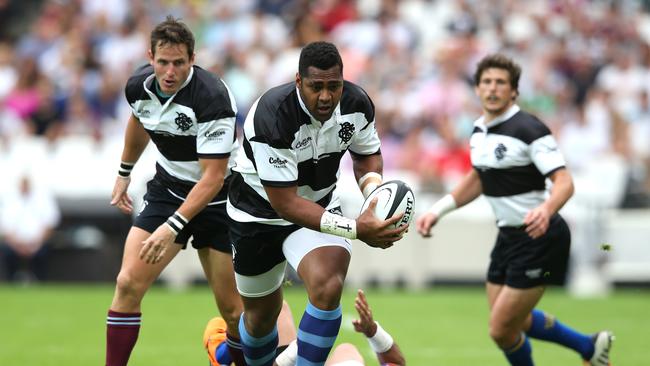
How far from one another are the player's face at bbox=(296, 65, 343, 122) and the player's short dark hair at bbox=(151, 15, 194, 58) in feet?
3.60

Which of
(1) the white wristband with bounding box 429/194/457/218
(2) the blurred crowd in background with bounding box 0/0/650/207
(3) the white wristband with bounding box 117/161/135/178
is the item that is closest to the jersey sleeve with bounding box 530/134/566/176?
(1) the white wristband with bounding box 429/194/457/218

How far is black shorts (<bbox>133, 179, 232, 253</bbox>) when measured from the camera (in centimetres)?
754

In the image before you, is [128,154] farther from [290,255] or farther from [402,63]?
[402,63]

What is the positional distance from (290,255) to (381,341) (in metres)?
0.78

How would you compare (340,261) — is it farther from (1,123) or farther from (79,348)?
(1,123)

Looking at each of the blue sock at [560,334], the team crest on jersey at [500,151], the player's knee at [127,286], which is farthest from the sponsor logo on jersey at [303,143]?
the blue sock at [560,334]

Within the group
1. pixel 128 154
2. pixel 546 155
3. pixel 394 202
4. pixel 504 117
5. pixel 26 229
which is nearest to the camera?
pixel 394 202

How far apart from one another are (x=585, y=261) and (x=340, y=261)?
9533 mm

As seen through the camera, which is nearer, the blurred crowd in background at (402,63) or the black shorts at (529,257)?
the black shorts at (529,257)

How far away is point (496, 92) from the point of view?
8.20m

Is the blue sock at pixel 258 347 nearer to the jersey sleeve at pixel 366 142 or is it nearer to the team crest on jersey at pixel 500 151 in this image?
the jersey sleeve at pixel 366 142

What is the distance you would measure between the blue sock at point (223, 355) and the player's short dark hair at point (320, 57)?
2.38 meters

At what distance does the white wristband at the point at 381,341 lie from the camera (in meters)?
6.89

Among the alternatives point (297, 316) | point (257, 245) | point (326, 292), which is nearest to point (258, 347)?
point (257, 245)
